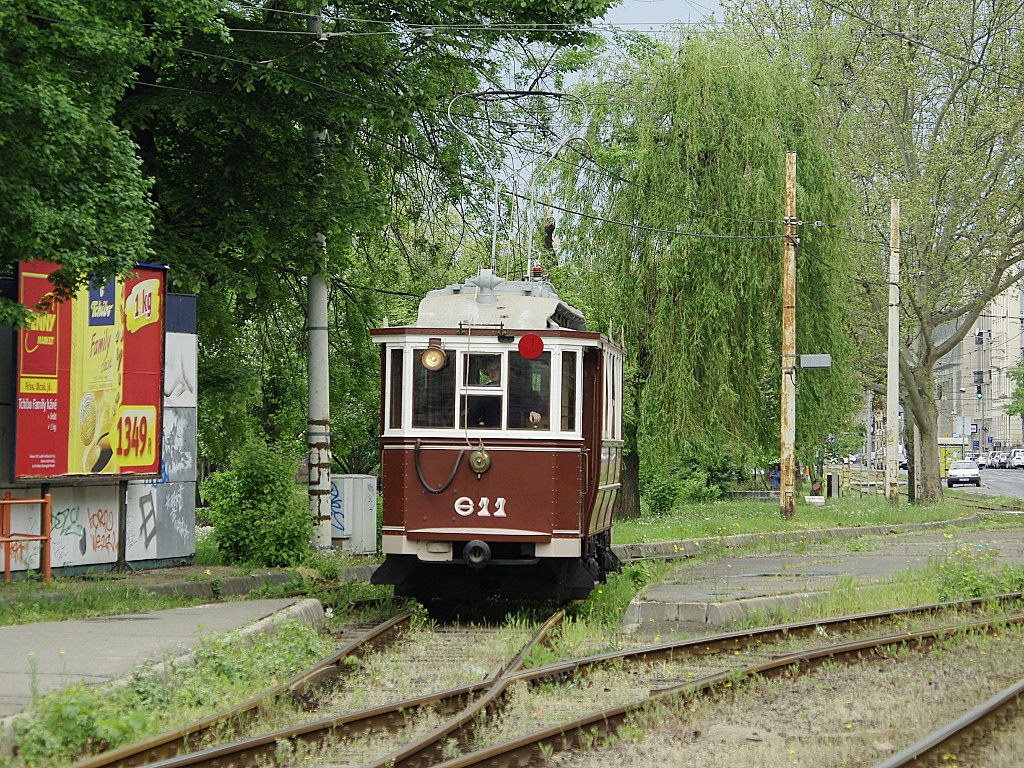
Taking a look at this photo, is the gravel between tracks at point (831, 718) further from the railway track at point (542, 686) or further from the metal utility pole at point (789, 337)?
the metal utility pole at point (789, 337)

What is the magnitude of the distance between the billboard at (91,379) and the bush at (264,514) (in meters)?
1.83

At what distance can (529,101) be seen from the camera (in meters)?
22.3

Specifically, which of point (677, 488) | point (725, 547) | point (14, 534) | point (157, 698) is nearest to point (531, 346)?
point (157, 698)

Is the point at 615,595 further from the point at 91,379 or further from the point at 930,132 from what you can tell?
the point at 930,132

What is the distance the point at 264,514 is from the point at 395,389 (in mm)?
5490

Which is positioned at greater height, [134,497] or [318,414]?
[318,414]

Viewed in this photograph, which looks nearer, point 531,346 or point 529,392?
point 531,346

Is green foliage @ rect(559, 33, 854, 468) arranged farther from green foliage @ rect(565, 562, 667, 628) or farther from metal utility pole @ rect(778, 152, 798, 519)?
green foliage @ rect(565, 562, 667, 628)

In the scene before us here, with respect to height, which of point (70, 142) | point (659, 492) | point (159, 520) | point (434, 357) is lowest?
point (659, 492)

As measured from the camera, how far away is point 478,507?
43.6 ft

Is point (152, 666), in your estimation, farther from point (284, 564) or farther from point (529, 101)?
point (529, 101)

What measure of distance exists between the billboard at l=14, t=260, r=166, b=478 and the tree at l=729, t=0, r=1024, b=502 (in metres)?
24.0

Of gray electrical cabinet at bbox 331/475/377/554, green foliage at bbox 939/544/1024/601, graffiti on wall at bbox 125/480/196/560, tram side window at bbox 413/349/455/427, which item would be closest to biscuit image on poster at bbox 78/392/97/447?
graffiti on wall at bbox 125/480/196/560

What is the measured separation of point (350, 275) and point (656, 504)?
19741mm
